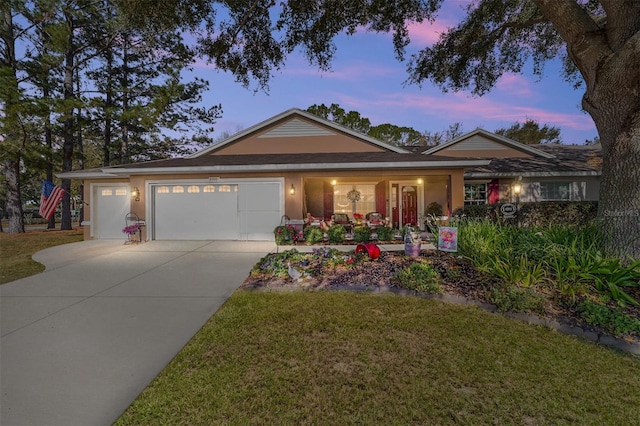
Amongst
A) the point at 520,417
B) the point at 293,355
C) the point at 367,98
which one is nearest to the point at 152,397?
the point at 293,355

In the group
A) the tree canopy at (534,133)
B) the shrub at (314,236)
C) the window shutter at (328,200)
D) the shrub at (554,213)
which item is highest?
the tree canopy at (534,133)

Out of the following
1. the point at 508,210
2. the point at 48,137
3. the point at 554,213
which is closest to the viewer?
the point at 554,213

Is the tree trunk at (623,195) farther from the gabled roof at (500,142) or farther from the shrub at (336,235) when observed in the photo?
A: the gabled roof at (500,142)

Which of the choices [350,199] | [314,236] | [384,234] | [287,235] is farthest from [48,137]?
[384,234]

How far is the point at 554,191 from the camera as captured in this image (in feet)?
42.8

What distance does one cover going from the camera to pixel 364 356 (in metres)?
2.90

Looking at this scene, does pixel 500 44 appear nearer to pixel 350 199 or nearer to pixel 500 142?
pixel 500 142

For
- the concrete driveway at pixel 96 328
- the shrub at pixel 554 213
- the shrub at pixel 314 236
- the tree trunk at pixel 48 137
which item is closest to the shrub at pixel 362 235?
the shrub at pixel 314 236

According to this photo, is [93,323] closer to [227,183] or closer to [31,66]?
[227,183]

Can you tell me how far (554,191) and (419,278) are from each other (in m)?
12.8

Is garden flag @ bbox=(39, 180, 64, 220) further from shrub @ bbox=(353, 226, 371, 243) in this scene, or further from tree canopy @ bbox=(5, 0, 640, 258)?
shrub @ bbox=(353, 226, 371, 243)

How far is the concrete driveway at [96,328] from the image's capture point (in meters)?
2.38

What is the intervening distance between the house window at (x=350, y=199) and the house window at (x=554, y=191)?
8.10m

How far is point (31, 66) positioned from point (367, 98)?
1816 cm
